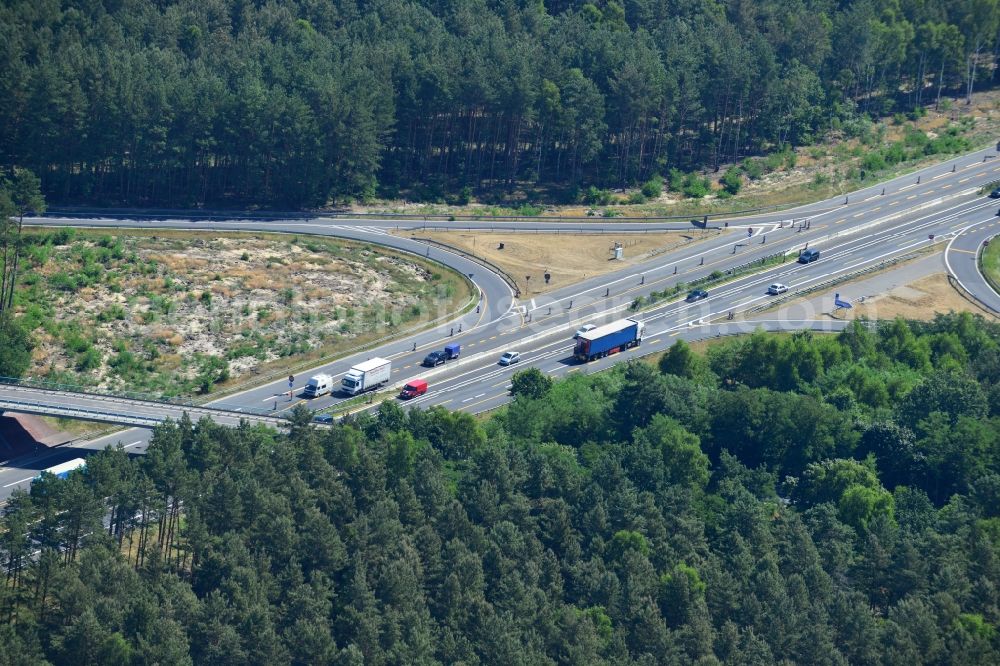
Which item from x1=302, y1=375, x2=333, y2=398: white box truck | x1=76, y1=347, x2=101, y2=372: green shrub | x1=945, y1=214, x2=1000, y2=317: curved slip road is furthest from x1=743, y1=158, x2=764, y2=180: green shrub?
x1=76, y1=347, x2=101, y2=372: green shrub

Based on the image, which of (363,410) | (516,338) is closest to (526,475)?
(363,410)

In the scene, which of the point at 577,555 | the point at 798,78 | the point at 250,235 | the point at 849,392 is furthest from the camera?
the point at 798,78

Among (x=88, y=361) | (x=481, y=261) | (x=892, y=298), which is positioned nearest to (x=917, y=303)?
(x=892, y=298)

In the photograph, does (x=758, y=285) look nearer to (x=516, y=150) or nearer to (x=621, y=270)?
(x=621, y=270)

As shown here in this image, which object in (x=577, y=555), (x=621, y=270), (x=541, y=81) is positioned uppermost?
(x=541, y=81)

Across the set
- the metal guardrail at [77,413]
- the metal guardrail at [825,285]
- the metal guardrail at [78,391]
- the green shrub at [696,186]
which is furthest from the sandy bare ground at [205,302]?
the green shrub at [696,186]

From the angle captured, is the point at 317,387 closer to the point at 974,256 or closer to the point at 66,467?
the point at 66,467

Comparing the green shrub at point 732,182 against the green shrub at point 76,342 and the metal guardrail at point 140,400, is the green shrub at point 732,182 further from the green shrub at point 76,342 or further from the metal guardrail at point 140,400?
the green shrub at point 76,342
